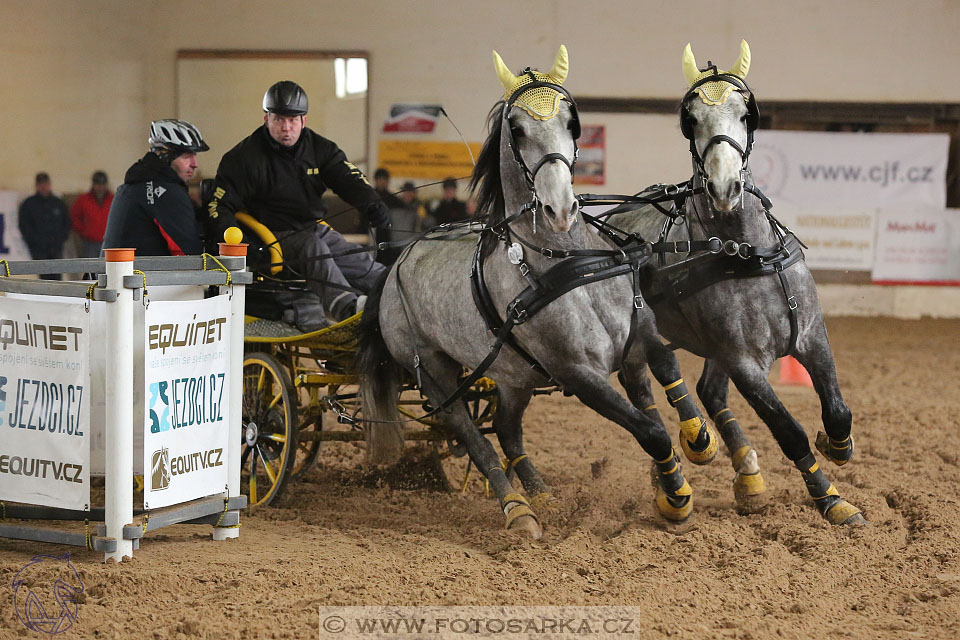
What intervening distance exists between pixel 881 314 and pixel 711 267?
10132 millimetres

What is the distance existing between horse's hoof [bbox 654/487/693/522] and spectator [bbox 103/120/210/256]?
2.69 metres

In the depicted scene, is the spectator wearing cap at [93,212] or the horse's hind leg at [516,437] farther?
the spectator wearing cap at [93,212]

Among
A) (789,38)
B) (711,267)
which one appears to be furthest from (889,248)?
(711,267)

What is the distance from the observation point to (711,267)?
4.50m

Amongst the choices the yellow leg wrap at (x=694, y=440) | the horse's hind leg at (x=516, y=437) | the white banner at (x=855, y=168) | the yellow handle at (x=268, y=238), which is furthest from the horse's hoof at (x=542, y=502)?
the white banner at (x=855, y=168)

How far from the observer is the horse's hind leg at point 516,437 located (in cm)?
488

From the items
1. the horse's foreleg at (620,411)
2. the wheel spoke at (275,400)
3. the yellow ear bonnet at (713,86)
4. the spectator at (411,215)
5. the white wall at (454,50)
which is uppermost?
the white wall at (454,50)

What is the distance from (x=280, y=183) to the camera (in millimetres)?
5531

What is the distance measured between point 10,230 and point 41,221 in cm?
48

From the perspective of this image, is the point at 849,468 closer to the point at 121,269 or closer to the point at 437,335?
the point at 437,335

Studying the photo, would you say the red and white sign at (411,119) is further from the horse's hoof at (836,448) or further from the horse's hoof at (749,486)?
the horse's hoof at (836,448)

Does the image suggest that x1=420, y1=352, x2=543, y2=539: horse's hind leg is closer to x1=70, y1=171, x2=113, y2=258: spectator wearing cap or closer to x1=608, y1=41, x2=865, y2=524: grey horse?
x1=608, y1=41, x2=865, y2=524: grey horse

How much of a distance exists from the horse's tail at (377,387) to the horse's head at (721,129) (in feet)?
5.82

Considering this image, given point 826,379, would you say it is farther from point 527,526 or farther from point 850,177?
point 850,177
